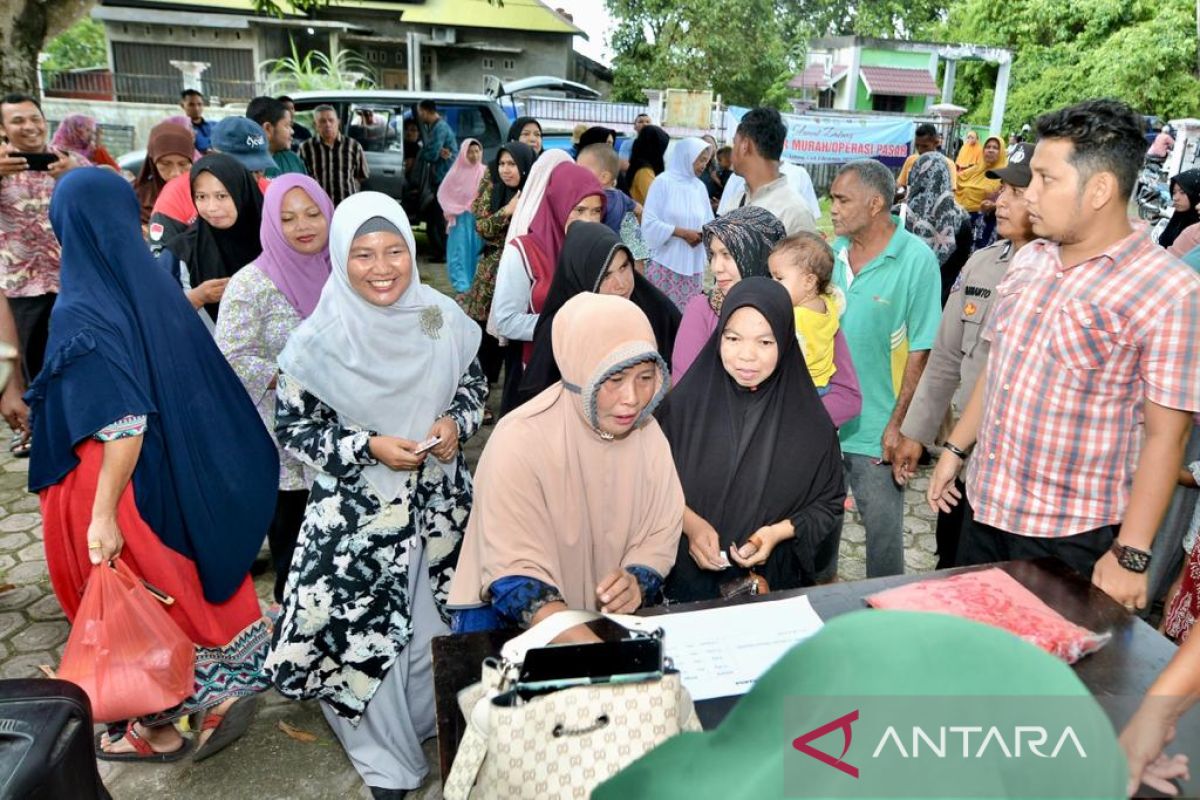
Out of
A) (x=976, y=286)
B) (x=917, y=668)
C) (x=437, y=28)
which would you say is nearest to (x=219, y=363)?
(x=917, y=668)

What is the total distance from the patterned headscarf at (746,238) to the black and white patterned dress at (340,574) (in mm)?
1335

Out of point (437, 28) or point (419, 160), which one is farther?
point (437, 28)

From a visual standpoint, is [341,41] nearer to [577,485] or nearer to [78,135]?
[78,135]

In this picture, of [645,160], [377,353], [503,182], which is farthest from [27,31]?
[377,353]

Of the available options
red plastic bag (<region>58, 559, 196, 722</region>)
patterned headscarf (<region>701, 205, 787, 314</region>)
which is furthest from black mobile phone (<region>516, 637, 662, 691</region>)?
patterned headscarf (<region>701, 205, 787, 314</region>)

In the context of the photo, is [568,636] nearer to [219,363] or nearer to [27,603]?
[219,363]

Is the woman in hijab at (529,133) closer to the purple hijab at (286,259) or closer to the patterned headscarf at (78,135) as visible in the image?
the patterned headscarf at (78,135)

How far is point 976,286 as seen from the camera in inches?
121

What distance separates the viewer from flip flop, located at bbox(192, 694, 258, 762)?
2.61m

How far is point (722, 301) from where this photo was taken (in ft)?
9.19

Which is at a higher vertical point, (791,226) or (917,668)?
(791,226)

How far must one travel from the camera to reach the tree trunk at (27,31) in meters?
5.46

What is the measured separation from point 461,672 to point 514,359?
9.44ft

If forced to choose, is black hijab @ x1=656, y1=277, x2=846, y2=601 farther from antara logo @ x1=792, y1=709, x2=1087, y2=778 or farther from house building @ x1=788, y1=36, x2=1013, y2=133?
house building @ x1=788, y1=36, x2=1013, y2=133
